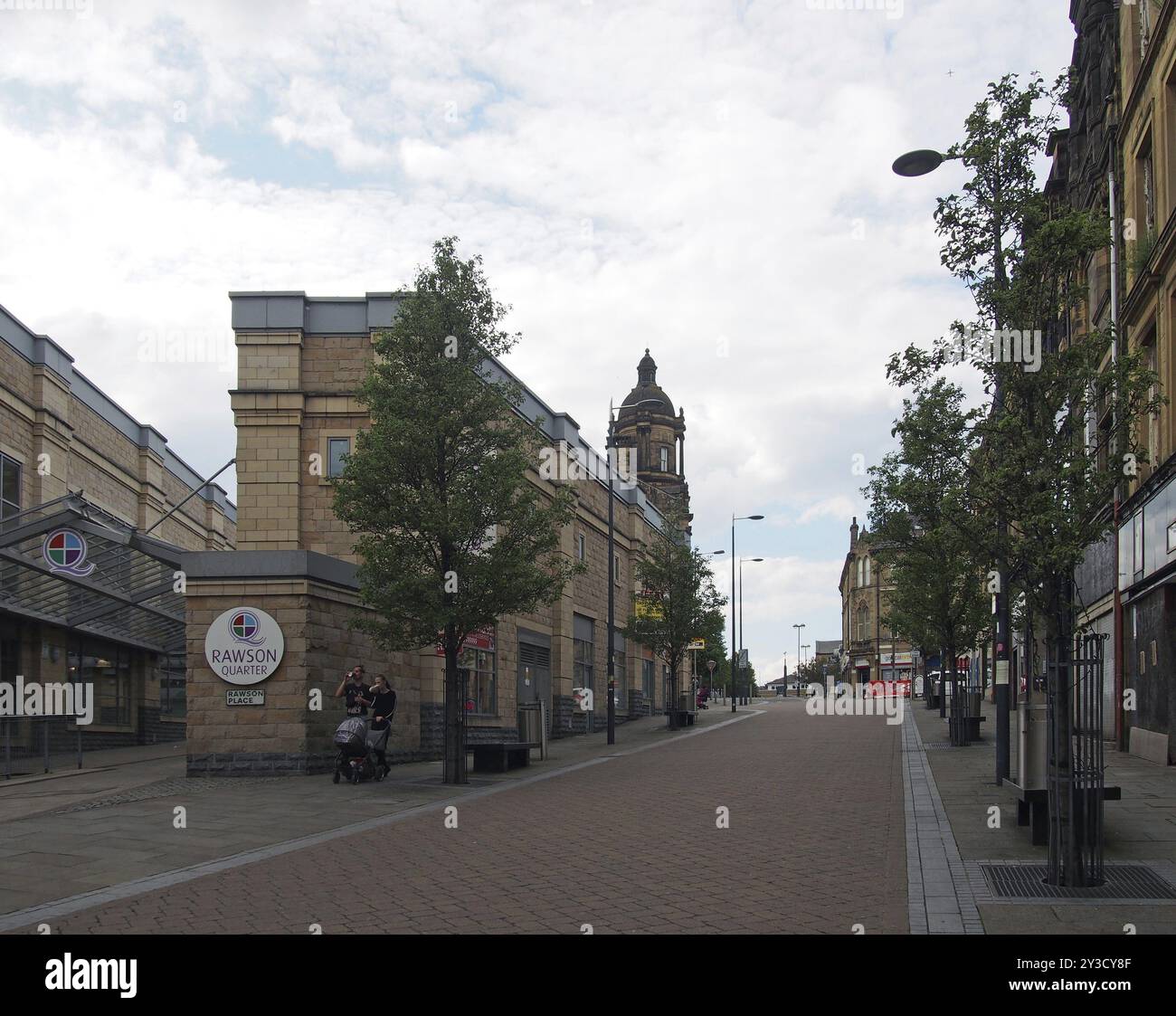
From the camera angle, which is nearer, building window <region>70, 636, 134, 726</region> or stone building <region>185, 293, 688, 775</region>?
stone building <region>185, 293, 688, 775</region>

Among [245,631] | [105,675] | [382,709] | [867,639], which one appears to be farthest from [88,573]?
[867,639]

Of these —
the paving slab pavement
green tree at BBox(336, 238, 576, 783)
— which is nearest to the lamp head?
the paving slab pavement

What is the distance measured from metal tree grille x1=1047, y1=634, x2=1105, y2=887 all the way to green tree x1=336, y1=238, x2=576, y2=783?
34.8 feet

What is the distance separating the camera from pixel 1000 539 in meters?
10.8

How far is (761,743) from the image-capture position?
86.0 feet

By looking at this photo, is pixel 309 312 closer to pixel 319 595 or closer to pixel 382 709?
pixel 319 595

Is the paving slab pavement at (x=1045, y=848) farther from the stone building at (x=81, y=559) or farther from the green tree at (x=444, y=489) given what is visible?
the stone building at (x=81, y=559)

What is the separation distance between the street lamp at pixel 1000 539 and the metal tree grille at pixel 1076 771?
1.68m

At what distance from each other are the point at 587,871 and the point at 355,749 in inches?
336

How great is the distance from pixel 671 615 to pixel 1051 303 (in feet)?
85.0

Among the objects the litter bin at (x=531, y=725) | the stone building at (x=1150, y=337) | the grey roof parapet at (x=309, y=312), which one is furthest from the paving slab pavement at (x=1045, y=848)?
the grey roof parapet at (x=309, y=312)

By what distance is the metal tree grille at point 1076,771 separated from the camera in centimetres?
902

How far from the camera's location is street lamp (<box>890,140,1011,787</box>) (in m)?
→ 11.9

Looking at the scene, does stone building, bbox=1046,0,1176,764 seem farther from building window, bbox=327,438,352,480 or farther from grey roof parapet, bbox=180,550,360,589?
building window, bbox=327,438,352,480
